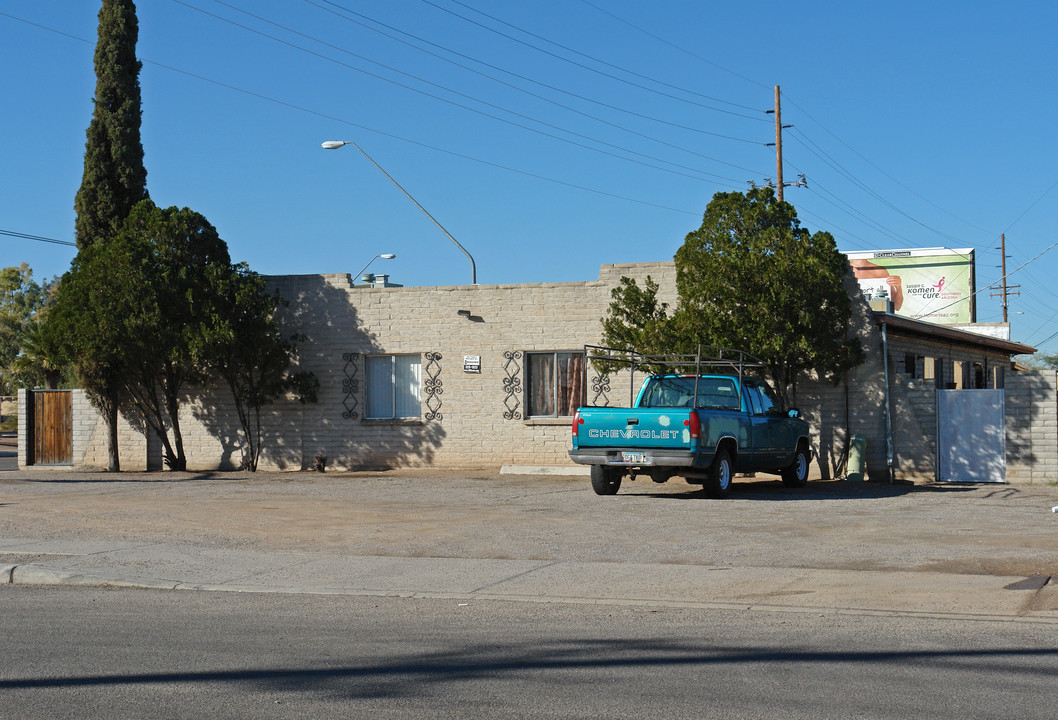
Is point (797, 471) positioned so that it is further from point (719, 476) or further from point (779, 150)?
point (779, 150)

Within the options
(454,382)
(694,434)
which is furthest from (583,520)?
(454,382)

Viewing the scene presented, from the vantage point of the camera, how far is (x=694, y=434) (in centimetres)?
1623

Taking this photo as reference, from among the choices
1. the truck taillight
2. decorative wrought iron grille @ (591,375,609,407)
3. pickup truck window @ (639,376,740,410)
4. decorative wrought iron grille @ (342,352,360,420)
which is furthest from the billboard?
the truck taillight

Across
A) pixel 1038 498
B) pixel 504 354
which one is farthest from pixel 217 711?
pixel 504 354

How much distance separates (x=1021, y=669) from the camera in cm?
666

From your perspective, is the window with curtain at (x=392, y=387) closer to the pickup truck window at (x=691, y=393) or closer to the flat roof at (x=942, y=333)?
the pickup truck window at (x=691, y=393)

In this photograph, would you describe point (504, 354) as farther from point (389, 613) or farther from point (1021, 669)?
point (1021, 669)

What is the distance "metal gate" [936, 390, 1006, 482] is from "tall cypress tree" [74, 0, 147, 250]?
18.1m

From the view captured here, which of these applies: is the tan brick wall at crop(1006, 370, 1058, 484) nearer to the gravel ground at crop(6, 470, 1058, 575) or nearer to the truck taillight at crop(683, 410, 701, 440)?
the gravel ground at crop(6, 470, 1058, 575)

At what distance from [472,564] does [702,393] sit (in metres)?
7.86

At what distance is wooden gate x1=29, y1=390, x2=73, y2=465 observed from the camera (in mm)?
27141

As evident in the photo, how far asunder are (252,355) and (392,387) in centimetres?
316

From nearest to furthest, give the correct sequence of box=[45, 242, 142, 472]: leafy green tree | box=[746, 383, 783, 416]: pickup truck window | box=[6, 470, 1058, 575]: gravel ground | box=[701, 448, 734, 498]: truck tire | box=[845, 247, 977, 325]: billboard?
box=[6, 470, 1058, 575]: gravel ground, box=[701, 448, 734, 498]: truck tire, box=[746, 383, 783, 416]: pickup truck window, box=[45, 242, 142, 472]: leafy green tree, box=[845, 247, 977, 325]: billboard

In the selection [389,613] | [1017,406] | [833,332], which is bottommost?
[389,613]
